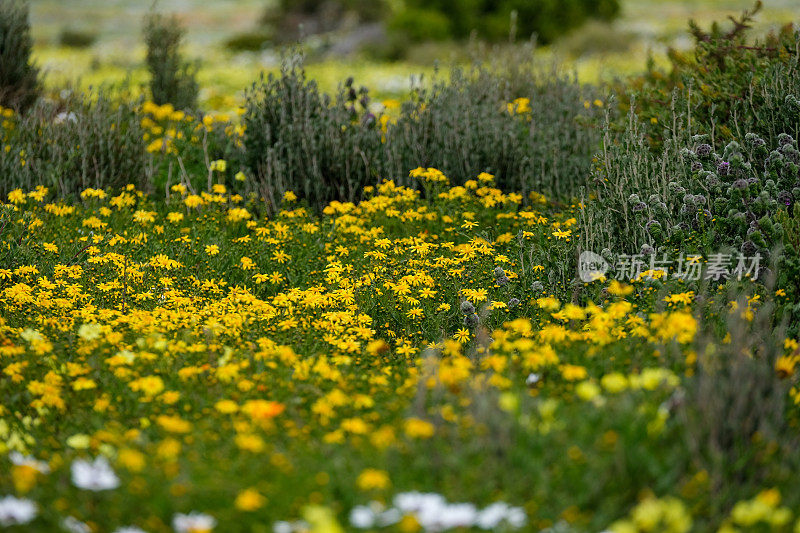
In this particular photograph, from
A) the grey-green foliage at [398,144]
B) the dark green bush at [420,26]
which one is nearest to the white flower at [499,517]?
the grey-green foliage at [398,144]

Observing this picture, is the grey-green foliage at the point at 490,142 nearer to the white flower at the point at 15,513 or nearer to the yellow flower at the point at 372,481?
the yellow flower at the point at 372,481

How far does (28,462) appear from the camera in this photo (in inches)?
94.4

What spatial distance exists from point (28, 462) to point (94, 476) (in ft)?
1.10

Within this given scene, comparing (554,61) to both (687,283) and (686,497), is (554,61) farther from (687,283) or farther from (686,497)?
(686,497)

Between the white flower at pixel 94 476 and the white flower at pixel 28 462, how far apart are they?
0.10 meters

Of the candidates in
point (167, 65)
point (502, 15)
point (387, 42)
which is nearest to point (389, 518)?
point (167, 65)

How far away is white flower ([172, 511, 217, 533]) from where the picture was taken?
202 centimetres

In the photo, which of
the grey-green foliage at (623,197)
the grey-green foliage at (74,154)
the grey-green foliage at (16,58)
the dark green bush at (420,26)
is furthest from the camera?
the dark green bush at (420,26)

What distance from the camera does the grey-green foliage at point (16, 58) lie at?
27.2ft

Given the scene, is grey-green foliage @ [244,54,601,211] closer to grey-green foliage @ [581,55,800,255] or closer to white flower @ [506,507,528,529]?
grey-green foliage @ [581,55,800,255]

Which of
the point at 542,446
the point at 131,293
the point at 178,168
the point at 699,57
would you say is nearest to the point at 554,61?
the point at 699,57

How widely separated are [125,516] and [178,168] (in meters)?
5.11

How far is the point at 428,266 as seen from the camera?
4.57 meters

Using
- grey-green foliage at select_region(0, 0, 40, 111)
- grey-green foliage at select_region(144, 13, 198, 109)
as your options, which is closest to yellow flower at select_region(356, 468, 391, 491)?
grey-green foliage at select_region(0, 0, 40, 111)
